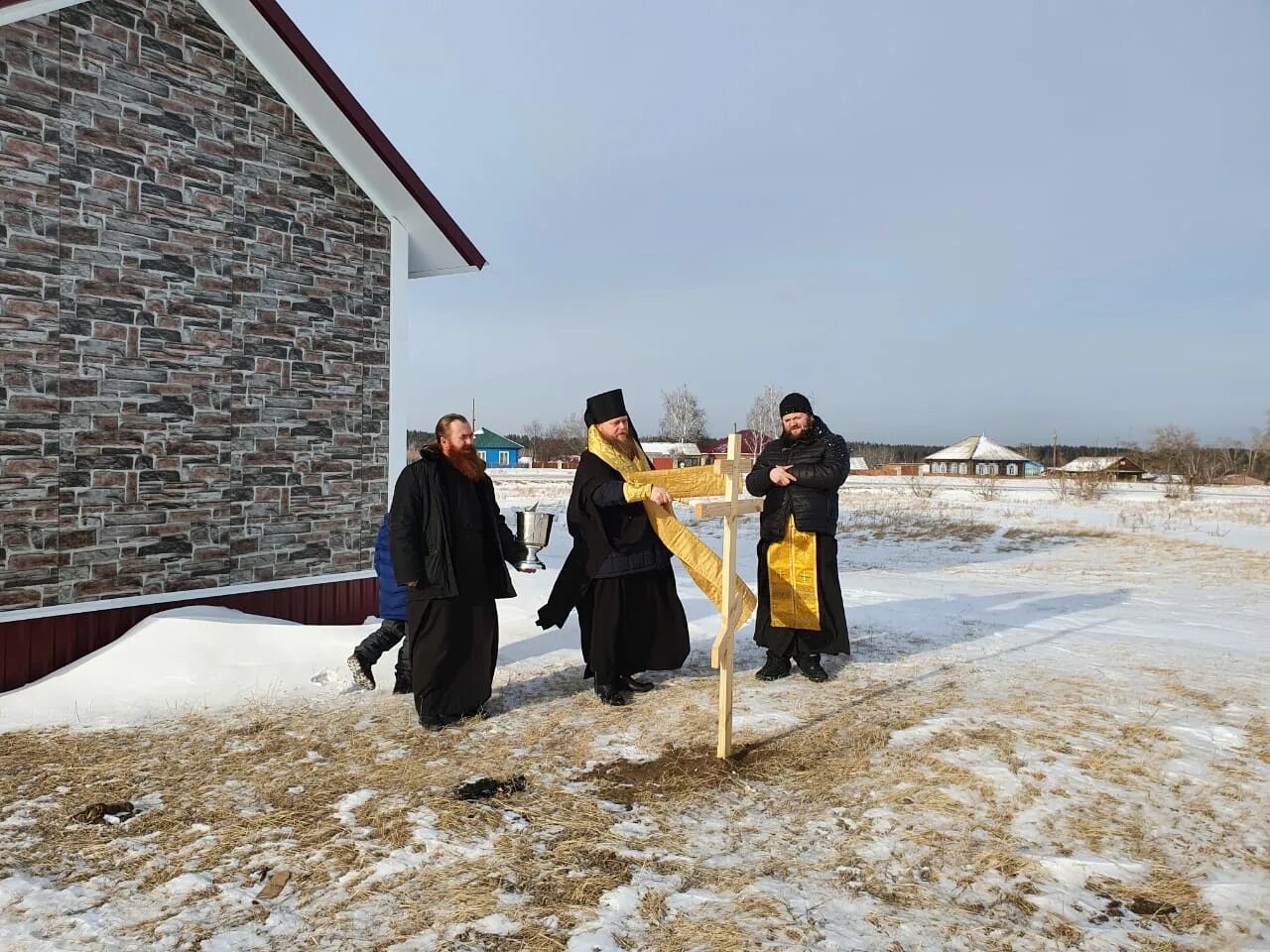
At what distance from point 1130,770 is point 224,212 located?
722 cm

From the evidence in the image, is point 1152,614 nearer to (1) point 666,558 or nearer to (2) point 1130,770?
(2) point 1130,770

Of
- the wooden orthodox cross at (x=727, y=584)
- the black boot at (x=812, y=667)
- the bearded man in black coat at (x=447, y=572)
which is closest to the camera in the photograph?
the wooden orthodox cross at (x=727, y=584)

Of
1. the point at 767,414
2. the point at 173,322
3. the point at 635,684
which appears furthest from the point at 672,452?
the point at 635,684

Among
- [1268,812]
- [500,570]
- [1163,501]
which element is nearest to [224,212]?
[500,570]

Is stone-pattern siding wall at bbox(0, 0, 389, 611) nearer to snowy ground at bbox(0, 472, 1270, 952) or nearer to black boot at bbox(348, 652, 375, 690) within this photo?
snowy ground at bbox(0, 472, 1270, 952)

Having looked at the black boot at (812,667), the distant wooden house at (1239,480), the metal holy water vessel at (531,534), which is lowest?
the black boot at (812,667)

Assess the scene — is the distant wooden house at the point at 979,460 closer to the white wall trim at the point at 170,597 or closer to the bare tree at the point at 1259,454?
the bare tree at the point at 1259,454

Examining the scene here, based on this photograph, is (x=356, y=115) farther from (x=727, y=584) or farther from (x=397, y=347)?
(x=727, y=584)

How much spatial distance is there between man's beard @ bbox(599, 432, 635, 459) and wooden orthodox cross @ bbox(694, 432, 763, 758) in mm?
1034

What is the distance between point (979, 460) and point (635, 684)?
7682cm

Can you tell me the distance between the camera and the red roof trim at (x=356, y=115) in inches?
252

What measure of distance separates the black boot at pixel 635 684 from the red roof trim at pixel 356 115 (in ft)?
15.6

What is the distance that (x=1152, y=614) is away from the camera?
8.53 m

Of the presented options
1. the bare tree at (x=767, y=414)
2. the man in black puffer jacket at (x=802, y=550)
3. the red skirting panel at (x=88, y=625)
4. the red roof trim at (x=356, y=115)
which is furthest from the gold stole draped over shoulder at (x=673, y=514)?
the bare tree at (x=767, y=414)
